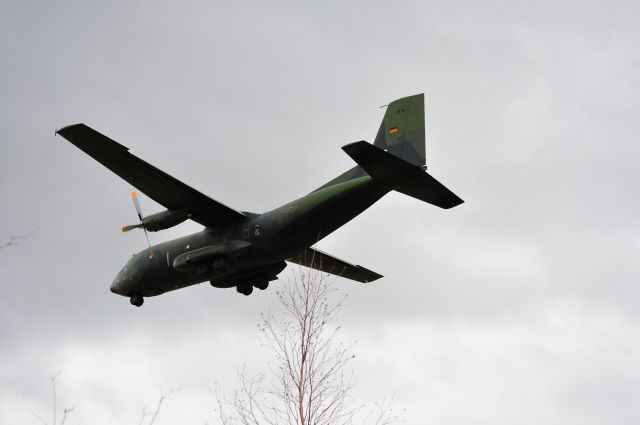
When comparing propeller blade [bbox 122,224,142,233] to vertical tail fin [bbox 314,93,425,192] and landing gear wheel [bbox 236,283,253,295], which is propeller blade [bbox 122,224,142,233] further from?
vertical tail fin [bbox 314,93,425,192]

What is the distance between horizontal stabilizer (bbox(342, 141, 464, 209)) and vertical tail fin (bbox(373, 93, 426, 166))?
3.90 feet

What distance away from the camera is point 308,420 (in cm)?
1573

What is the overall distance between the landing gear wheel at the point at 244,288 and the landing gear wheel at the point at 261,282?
11.1 inches

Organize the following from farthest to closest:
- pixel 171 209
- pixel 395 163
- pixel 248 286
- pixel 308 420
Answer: pixel 248 286
pixel 171 209
pixel 395 163
pixel 308 420

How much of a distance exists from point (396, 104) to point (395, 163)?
181 inches

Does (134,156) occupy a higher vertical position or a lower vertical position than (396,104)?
lower

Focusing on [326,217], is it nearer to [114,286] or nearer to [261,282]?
[261,282]

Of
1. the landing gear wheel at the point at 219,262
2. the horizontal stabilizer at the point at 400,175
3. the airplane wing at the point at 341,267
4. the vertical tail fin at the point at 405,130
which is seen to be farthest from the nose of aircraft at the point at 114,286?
the horizontal stabilizer at the point at 400,175

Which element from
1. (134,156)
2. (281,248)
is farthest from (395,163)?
(134,156)

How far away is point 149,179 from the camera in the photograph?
3197 cm

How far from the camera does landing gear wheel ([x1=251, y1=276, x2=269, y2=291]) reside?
35594 millimetres

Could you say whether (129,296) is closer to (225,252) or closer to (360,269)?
(225,252)

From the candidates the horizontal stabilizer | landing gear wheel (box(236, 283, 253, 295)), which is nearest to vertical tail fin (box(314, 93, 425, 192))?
the horizontal stabilizer

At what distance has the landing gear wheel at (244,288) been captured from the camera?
118 feet
